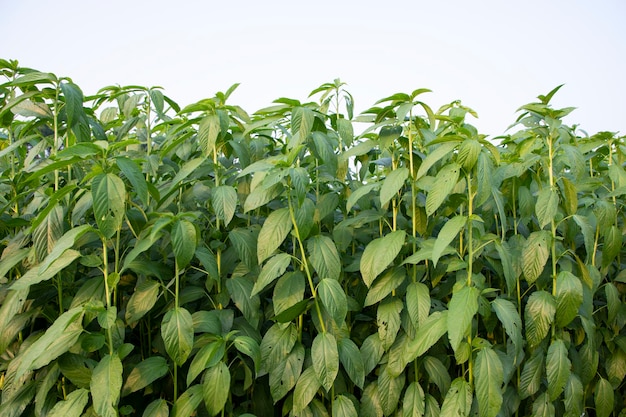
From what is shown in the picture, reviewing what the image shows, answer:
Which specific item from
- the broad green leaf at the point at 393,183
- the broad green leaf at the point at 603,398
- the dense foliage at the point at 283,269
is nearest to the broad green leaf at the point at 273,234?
the dense foliage at the point at 283,269

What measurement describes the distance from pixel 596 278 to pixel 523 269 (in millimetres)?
439

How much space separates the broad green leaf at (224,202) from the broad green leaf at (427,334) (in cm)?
72

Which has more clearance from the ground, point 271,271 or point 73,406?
point 271,271

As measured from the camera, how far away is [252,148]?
86.8 inches

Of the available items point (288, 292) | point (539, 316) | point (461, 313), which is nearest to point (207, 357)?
point (288, 292)

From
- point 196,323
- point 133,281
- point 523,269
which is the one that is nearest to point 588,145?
point 523,269

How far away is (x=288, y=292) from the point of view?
1928 mm

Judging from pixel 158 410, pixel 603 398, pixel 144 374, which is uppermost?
pixel 144 374

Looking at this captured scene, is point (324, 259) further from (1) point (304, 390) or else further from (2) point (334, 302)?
(1) point (304, 390)

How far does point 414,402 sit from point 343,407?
0.85 feet

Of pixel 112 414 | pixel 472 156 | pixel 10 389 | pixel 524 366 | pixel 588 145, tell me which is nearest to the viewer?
pixel 112 414

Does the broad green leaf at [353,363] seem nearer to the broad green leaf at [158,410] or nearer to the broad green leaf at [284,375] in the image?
the broad green leaf at [284,375]

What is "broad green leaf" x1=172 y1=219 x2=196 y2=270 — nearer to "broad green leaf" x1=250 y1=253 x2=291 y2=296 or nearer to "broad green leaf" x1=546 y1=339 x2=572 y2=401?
"broad green leaf" x1=250 y1=253 x2=291 y2=296

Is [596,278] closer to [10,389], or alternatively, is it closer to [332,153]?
[332,153]
